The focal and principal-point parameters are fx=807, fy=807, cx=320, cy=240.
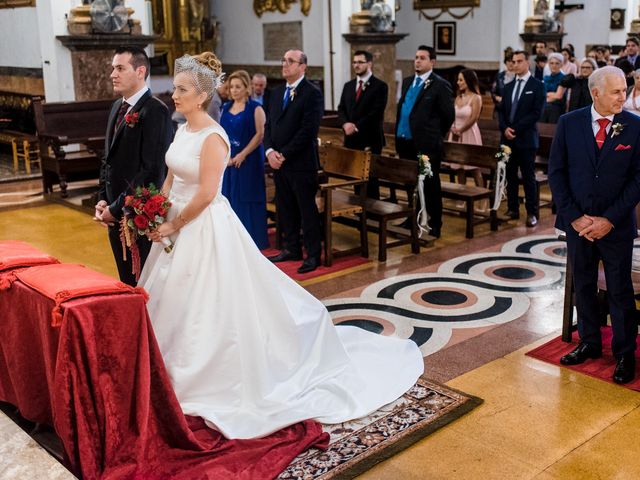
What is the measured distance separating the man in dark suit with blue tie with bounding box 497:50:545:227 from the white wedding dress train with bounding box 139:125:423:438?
4236 millimetres

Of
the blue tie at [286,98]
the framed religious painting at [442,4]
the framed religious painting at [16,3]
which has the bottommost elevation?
the blue tie at [286,98]

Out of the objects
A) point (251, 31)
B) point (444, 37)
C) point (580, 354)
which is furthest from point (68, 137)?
point (444, 37)

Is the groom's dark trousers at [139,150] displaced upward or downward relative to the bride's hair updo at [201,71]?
downward

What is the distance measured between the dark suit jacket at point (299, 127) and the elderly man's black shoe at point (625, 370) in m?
3.03

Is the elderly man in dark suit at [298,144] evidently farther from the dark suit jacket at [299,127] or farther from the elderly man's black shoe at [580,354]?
the elderly man's black shoe at [580,354]

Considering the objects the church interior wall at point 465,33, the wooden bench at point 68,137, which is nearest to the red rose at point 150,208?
the wooden bench at point 68,137

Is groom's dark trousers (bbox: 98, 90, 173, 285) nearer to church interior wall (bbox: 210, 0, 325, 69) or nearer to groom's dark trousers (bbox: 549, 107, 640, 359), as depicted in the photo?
groom's dark trousers (bbox: 549, 107, 640, 359)

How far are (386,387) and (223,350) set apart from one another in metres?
0.95

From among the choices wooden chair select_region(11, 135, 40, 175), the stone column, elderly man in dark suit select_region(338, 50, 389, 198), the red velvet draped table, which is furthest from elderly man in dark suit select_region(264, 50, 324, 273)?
the stone column

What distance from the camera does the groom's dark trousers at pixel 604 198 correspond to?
13.8 feet

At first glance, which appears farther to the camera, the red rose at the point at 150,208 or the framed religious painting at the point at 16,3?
the framed religious painting at the point at 16,3

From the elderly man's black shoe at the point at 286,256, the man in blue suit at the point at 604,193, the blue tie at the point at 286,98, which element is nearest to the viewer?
the man in blue suit at the point at 604,193

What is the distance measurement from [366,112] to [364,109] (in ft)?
0.12

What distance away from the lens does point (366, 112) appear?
8.12 meters
